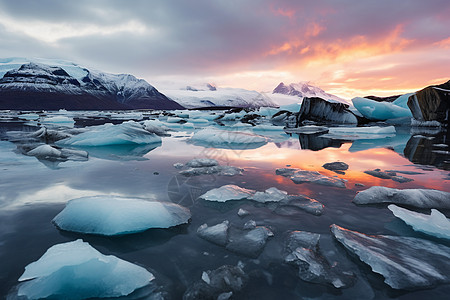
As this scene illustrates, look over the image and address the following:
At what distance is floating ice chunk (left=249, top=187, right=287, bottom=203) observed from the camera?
2.48 metres

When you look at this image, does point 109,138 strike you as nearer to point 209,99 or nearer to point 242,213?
point 242,213

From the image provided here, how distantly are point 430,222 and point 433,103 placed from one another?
16543 millimetres

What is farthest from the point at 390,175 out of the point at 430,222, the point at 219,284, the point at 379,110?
the point at 379,110

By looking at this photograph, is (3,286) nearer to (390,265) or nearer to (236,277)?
(236,277)

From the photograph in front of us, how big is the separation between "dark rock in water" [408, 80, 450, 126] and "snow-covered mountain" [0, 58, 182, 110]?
97549mm

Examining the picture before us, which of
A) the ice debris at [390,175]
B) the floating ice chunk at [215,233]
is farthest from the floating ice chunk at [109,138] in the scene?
the ice debris at [390,175]

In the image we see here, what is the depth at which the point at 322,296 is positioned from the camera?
48.8 inches

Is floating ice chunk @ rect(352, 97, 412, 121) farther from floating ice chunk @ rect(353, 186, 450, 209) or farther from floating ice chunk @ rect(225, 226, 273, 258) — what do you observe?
floating ice chunk @ rect(225, 226, 273, 258)

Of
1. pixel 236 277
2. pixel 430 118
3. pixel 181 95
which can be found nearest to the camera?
pixel 236 277

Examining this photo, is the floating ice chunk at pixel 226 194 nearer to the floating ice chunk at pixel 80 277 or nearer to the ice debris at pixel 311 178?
the ice debris at pixel 311 178

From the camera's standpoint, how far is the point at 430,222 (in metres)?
1.87

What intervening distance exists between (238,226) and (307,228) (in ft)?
1.85

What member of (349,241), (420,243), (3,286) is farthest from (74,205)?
(420,243)

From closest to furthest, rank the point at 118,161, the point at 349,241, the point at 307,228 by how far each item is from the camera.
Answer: the point at 349,241 → the point at 307,228 → the point at 118,161
